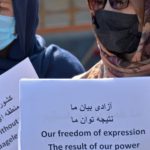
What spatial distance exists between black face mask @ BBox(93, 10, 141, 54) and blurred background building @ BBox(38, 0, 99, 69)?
436 centimetres

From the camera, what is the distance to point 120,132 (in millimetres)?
1803

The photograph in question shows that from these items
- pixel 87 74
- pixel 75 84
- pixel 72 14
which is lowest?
pixel 72 14

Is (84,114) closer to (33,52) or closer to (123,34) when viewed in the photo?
(123,34)

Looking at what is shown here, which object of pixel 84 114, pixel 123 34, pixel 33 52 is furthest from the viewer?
pixel 33 52

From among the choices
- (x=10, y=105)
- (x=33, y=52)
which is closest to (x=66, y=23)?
(x=33, y=52)

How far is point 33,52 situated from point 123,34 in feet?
2.31

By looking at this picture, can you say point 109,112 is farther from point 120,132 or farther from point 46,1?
point 46,1

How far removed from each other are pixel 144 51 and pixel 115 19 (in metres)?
0.13

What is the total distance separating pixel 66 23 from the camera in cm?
668

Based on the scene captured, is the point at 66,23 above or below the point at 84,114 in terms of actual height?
below

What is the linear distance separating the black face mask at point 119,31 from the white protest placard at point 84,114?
215 millimetres

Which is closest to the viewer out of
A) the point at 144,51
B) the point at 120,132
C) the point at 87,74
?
the point at 120,132

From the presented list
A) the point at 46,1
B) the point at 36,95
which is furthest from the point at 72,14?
the point at 36,95

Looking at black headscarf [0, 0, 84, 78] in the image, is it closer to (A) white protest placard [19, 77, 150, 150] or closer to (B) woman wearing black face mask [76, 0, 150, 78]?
(B) woman wearing black face mask [76, 0, 150, 78]
